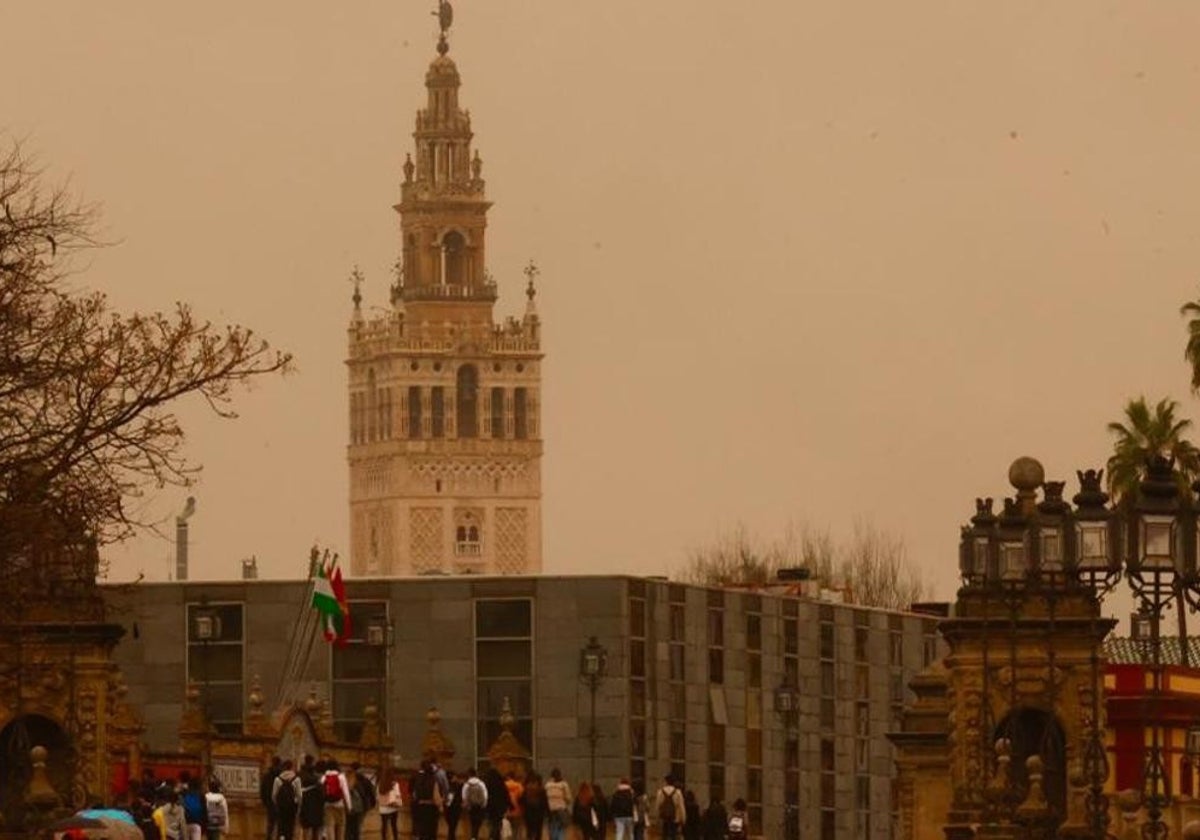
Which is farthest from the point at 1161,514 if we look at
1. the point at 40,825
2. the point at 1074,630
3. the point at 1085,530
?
the point at 1074,630

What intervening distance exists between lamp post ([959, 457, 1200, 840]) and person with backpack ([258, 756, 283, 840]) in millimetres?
17954

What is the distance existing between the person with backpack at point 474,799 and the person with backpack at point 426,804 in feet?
2.68

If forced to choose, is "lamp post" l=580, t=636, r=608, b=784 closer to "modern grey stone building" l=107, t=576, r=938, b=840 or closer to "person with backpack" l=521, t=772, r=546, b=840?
"modern grey stone building" l=107, t=576, r=938, b=840

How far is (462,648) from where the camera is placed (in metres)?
132

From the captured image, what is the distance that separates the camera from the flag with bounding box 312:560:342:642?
116 m

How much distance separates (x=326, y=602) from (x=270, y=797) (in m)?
37.1

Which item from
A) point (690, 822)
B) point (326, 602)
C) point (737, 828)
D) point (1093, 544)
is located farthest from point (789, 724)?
point (1093, 544)

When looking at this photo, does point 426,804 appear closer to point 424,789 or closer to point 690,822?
point 424,789

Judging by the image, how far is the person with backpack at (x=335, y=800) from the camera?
78.8 m

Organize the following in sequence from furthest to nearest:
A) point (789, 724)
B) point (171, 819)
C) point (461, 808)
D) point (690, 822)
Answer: point (789, 724) → point (690, 822) → point (461, 808) → point (171, 819)

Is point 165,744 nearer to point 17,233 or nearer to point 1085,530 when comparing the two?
point 17,233

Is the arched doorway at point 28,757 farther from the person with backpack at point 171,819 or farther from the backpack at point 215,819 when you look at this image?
the person with backpack at point 171,819

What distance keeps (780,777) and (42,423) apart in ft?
248

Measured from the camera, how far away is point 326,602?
381 feet
